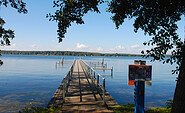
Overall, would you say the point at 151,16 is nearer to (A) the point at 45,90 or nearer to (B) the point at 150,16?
(B) the point at 150,16

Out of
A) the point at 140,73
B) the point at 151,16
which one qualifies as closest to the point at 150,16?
the point at 151,16

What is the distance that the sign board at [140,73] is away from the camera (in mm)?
4312

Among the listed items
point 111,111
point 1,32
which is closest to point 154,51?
point 111,111

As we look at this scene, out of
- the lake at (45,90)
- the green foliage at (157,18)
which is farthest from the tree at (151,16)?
the lake at (45,90)

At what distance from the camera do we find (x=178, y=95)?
384 cm

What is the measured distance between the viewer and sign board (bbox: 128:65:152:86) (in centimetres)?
431

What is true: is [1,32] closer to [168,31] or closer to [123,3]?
[123,3]

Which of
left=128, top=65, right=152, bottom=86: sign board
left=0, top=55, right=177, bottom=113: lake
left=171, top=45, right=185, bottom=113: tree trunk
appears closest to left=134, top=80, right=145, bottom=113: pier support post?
left=128, top=65, right=152, bottom=86: sign board

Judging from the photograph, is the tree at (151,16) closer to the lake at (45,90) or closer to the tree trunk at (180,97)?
the tree trunk at (180,97)

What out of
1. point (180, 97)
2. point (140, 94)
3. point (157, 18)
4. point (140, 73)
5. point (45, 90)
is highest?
point (157, 18)

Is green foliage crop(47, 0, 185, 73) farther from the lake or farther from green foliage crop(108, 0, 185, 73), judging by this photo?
the lake

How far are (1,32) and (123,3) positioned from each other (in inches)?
178

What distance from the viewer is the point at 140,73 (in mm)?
4332

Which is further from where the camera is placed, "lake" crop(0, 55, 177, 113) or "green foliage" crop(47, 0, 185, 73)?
"lake" crop(0, 55, 177, 113)
